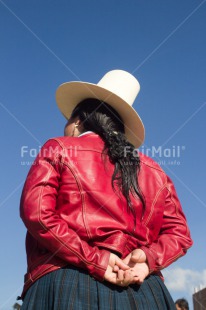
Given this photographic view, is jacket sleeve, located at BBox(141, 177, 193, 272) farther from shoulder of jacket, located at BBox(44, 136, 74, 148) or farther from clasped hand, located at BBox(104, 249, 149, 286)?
shoulder of jacket, located at BBox(44, 136, 74, 148)

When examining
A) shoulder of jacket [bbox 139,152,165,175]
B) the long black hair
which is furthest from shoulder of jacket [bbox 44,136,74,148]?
shoulder of jacket [bbox 139,152,165,175]

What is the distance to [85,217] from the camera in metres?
2.05

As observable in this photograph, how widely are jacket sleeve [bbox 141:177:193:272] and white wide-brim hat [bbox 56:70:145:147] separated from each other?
1.58ft

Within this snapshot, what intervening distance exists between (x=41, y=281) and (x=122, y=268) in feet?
1.18

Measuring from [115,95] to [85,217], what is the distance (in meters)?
0.89

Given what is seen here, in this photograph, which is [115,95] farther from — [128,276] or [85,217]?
[128,276]

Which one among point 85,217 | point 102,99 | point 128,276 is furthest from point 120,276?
point 102,99

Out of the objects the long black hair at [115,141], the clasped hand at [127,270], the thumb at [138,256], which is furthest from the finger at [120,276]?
the long black hair at [115,141]

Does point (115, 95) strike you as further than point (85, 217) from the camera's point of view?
Yes

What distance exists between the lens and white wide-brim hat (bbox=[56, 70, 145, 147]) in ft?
8.71

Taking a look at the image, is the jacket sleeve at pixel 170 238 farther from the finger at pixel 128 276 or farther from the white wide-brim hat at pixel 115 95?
the white wide-brim hat at pixel 115 95

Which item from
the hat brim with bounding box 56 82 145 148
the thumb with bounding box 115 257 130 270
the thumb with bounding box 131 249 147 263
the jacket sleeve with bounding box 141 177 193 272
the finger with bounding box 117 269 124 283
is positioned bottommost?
the finger with bounding box 117 269 124 283

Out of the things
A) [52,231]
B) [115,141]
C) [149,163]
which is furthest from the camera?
[149,163]

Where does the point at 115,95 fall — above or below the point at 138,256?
above
